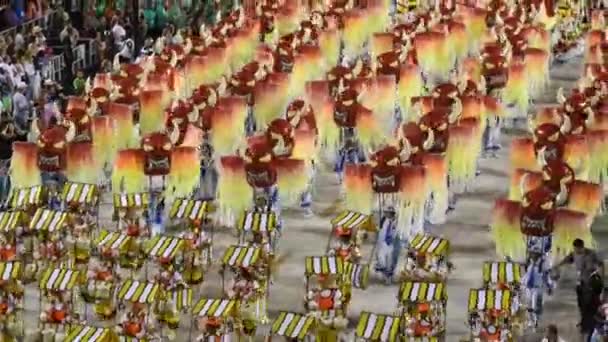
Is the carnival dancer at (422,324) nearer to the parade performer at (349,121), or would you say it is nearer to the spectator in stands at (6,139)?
the parade performer at (349,121)

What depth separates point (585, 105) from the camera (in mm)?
28141

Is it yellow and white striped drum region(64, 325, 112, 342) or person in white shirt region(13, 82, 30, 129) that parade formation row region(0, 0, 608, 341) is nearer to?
yellow and white striped drum region(64, 325, 112, 342)

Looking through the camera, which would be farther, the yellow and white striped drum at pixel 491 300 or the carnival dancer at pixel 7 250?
the carnival dancer at pixel 7 250

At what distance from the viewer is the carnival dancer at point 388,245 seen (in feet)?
81.9

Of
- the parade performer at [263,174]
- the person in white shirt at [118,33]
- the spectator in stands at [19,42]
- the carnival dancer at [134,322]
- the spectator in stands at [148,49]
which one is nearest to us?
the carnival dancer at [134,322]

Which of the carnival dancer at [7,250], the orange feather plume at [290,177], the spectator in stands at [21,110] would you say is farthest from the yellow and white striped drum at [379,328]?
the spectator in stands at [21,110]

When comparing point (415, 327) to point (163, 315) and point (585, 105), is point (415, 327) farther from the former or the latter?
→ point (585, 105)

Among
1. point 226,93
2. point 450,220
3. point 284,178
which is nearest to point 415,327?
point 284,178

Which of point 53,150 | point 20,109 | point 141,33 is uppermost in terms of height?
point 141,33

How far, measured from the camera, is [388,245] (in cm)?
2506

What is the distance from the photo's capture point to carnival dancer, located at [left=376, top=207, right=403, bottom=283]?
2497cm

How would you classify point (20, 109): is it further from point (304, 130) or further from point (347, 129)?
point (304, 130)

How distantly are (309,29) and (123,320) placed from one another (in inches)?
553

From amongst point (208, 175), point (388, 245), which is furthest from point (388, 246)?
point (208, 175)
